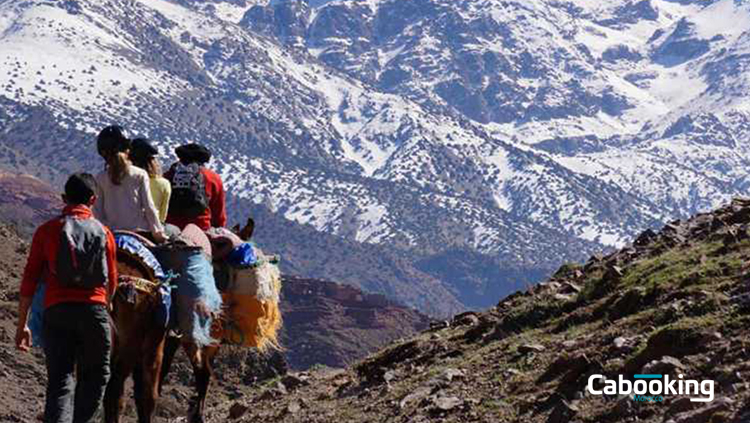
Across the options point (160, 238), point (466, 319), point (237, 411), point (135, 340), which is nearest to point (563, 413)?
point (135, 340)

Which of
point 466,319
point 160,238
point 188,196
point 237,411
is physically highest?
point 188,196

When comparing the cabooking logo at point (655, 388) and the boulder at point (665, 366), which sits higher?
the boulder at point (665, 366)

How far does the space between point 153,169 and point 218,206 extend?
4.71 ft

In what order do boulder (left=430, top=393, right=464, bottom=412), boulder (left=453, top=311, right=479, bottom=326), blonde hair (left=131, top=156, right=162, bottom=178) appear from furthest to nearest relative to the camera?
boulder (left=453, top=311, right=479, bottom=326), blonde hair (left=131, top=156, right=162, bottom=178), boulder (left=430, top=393, right=464, bottom=412)

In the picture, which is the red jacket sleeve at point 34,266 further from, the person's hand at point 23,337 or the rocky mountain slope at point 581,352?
the rocky mountain slope at point 581,352

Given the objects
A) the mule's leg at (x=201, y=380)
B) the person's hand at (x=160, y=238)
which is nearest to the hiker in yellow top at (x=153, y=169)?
the person's hand at (x=160, y=238)

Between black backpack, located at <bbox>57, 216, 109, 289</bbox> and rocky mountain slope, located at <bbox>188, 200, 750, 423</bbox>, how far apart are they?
11.2 feet

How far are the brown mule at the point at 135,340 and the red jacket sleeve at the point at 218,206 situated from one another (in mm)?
2305

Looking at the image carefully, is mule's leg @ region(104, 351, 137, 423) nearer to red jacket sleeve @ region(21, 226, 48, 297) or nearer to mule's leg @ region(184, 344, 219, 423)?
red jacket sleeve @ region(21, 226, 48, 297)

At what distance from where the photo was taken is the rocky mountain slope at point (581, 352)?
38.6 ft

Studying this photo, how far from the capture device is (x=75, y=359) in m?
12.0

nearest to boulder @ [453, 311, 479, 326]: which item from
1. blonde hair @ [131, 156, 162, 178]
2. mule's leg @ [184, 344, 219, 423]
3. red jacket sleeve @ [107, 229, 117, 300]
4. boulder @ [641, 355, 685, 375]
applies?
mule's leg @ [184, 344, 219, 423]

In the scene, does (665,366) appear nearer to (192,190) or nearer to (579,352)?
(579,352)

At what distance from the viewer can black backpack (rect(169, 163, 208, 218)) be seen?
49.9 feet
